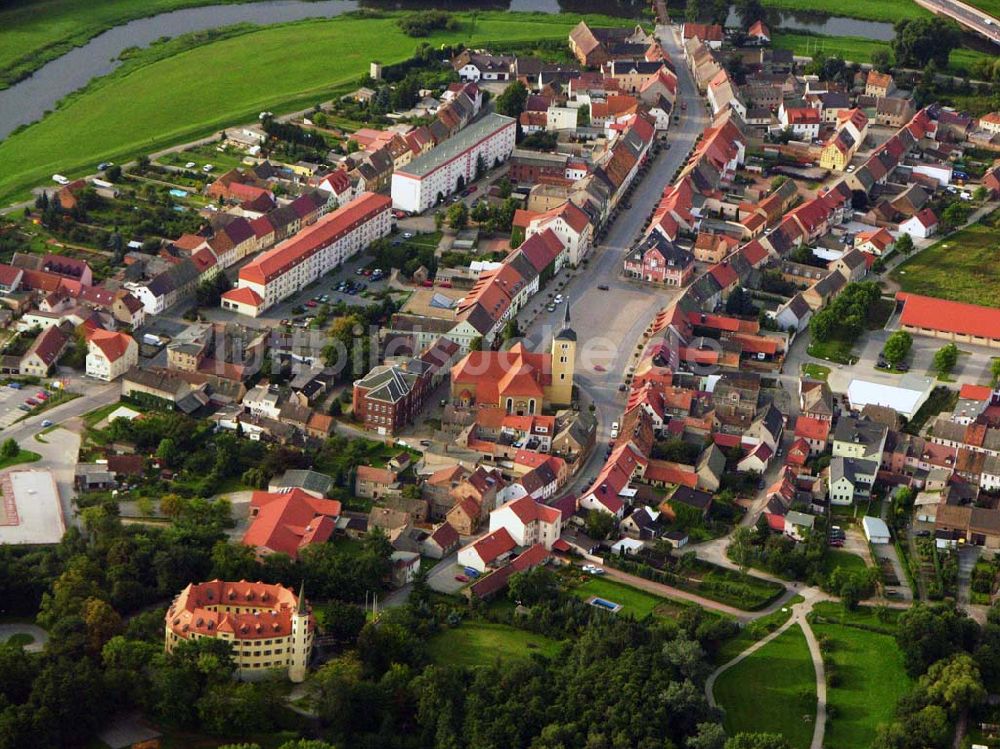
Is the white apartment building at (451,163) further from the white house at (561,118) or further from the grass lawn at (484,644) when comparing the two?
the grass lawn at (484,644)

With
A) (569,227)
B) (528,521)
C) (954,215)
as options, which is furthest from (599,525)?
(954,215)

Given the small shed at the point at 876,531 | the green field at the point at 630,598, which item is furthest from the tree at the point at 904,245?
the green field at the point at 630,598

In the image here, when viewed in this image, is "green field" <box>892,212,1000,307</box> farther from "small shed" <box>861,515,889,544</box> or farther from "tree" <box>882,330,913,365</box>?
"small shed" <box>861,515,889,544</box>

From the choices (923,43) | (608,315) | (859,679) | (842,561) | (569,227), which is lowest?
(859,679)

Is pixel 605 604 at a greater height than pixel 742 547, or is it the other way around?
pixel 742 547

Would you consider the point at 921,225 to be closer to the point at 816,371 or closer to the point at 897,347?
the point at 897,347

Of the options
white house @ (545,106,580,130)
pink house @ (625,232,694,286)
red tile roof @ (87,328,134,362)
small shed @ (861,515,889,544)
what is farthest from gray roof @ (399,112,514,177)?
small shed @ (861,515,889,544)

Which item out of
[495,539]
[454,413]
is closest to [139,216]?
[454,413]
